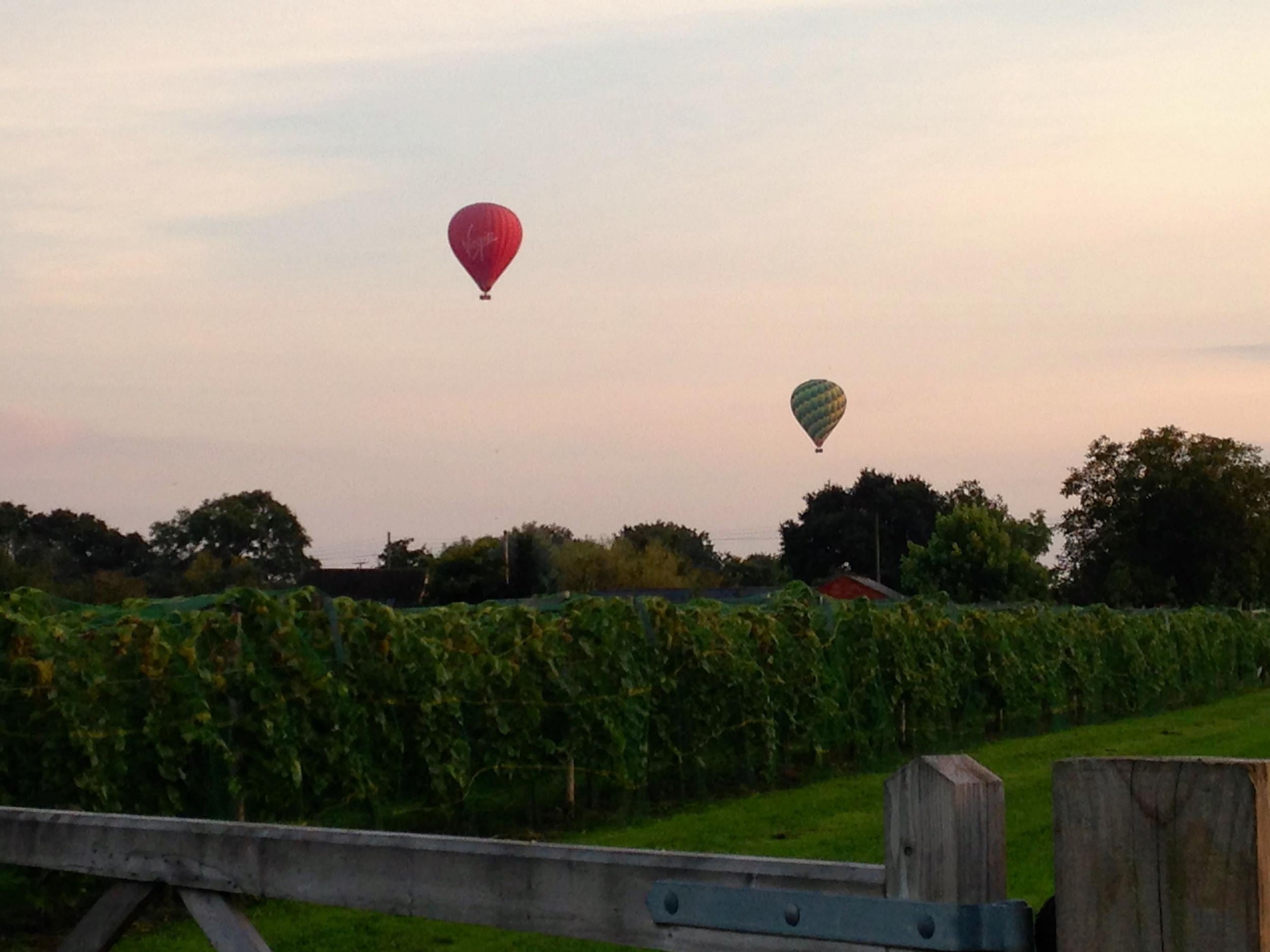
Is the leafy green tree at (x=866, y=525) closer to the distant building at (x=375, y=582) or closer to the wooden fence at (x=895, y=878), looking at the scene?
the distant building at (x=375, y=582)

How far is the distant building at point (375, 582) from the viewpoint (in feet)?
260

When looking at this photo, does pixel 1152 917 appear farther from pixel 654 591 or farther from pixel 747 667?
pixel 654 591

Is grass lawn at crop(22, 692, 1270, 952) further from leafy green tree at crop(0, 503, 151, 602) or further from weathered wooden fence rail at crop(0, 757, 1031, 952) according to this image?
leafy green tree at crop(0, 503, 151, 602)

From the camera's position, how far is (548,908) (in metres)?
2.32

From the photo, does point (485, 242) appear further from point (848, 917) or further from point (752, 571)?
point (752, 571)

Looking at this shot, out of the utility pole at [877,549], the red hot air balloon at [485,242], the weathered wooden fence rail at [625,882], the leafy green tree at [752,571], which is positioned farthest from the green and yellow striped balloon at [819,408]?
the weathered wooden fence rail at [625,882]

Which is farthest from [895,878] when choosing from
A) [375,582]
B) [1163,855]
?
[375,582]

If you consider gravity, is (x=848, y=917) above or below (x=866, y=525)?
below

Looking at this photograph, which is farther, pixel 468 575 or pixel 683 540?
pixel 683 540

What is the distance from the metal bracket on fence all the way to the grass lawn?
4.92 metres

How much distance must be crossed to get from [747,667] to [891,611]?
16.3ft

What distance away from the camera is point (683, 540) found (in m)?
115

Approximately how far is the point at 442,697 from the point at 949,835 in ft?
34.3

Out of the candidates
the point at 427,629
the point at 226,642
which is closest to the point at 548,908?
the point at 226,642
